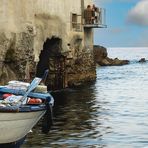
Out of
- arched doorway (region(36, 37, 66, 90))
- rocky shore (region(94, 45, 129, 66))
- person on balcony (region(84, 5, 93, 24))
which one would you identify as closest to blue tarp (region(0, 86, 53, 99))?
arched doorway (region(36, 37, 66, 90))

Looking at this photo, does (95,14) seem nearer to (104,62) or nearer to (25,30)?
(25,30)

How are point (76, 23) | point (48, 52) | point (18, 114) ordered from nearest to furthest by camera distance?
point (18, 114)
point (48, 52)
point (76, 23)

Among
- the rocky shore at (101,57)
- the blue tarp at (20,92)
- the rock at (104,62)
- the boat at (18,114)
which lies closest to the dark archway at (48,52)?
the blue tarp at (20,92)

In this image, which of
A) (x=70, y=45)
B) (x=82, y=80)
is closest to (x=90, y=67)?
(x=82, y=80)

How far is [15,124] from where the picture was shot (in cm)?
1731

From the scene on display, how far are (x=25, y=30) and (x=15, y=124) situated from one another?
18.7 meters

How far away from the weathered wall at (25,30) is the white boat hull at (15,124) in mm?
15181

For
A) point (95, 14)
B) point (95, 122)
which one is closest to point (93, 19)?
point (95, 14)

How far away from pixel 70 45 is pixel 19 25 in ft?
42.6

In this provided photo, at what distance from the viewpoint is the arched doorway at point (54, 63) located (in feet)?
147

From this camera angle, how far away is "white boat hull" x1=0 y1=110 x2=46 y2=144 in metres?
16.9

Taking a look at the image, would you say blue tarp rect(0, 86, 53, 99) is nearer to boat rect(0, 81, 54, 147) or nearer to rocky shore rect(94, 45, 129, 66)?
boat rect(0, 81, 54, 147)

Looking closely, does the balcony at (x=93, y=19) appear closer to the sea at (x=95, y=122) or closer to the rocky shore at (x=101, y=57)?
the sea at (x=95, y=122)

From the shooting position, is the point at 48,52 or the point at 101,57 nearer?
the point at 48,52
